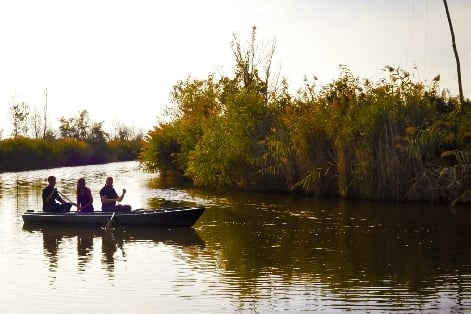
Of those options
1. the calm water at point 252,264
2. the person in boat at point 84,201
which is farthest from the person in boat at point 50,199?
the calm water at point 252,264

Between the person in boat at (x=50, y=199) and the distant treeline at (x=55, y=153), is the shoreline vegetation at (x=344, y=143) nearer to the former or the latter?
the person in boat at (x=50, y=199)

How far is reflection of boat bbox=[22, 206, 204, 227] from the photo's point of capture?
2014 cm

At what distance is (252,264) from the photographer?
15.0 metres

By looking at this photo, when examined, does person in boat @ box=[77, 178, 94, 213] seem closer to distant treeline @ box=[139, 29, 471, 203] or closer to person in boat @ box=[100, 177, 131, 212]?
person in boat @ box=[100, 177, 131, 212]

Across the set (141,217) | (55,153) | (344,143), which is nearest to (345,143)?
(344,143)

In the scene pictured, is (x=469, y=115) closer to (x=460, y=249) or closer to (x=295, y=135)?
(x=295, y=135)

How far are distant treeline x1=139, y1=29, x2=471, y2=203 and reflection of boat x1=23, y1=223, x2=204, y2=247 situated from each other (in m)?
10.8

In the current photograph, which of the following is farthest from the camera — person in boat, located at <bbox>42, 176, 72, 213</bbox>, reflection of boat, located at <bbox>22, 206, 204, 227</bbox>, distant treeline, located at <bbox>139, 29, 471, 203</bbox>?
distant treeline, located at <bbox>139, 29, 471, 203</bbox>

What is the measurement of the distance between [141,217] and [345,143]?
12.1 m

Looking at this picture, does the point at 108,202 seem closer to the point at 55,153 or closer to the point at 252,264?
the point at 252,264

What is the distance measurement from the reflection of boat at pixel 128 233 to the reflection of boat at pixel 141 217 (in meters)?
0.16

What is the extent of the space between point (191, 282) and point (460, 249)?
7.13 metres

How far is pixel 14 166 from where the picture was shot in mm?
58906

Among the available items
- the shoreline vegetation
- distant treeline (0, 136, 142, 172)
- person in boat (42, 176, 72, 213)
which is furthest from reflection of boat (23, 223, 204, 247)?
distant treeline (0, 136, 142, 172)
